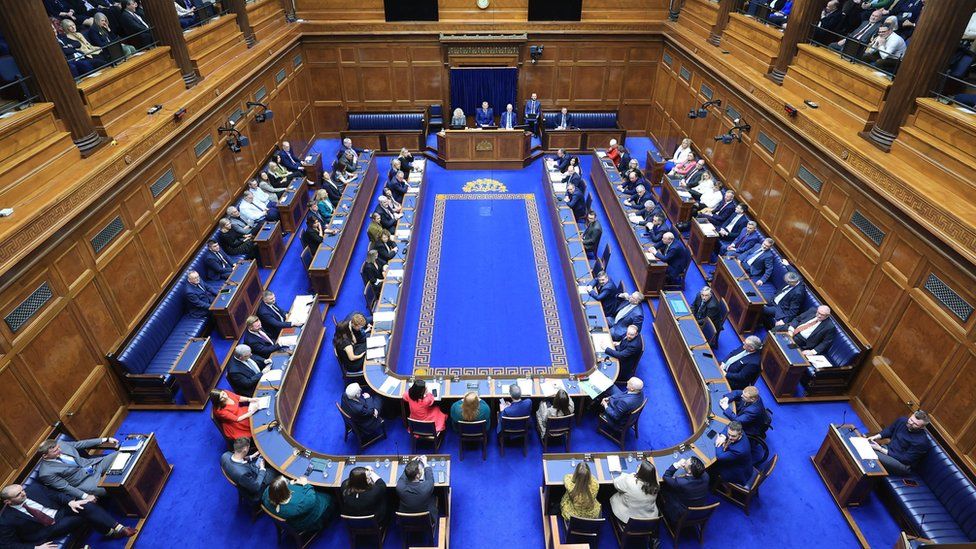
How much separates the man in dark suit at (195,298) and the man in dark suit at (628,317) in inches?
268

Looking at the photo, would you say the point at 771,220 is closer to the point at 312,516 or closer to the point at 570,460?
the point at 570,460

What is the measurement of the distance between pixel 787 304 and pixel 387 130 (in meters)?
11.8

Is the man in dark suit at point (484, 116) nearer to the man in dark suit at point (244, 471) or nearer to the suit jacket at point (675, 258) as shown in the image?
the suit jacket at point (675, 258)

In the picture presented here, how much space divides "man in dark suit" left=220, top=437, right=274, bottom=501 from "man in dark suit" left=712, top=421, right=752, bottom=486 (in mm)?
5281

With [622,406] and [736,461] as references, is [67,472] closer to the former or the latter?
[622,406]

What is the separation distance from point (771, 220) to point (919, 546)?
21.2ft

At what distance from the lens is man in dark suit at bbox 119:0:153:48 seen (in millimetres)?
8836

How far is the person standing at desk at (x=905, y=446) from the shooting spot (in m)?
6.03

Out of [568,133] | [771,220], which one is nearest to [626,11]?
[568,133]

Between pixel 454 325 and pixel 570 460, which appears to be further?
pixel 454 325

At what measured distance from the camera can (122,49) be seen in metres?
8.62

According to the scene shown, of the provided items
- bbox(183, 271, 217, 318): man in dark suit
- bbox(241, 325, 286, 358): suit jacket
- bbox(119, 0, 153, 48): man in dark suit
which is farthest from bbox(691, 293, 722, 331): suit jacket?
bbox(119, 0, 153, 48): man in dark suit

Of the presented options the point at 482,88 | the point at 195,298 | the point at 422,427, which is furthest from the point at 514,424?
the point at 482,88

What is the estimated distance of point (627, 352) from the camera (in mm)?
7609
